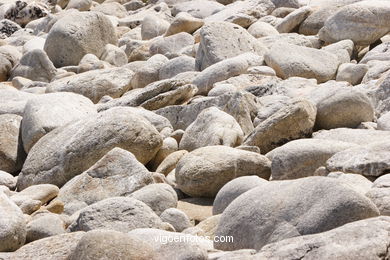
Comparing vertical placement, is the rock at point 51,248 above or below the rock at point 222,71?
above

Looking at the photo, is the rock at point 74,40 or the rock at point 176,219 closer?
the rock at point 176,219

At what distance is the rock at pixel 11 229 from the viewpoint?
5727 millimetres

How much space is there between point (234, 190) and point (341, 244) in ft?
7.29

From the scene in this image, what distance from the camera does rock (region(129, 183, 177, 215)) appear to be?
21.4 feet

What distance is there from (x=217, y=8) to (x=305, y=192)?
13.8 m

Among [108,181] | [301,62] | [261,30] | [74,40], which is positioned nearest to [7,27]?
[74,40]

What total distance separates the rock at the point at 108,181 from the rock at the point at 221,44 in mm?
4737

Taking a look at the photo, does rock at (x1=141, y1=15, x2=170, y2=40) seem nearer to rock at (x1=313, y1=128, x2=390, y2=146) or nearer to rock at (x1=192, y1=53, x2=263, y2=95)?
rock at (x1=192, y1=53, x2=263, y2=95)

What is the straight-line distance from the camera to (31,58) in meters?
14.9

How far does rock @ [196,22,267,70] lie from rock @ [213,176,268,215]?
19.0 ft

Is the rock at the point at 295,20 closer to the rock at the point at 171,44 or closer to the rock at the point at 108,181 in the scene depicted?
the rock at the point at 171,44

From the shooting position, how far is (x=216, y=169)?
7.07m

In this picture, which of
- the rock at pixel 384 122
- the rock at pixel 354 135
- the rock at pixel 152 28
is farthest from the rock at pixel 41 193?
the rock at pixel 152 28

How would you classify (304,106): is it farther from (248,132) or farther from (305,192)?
(305,192)
